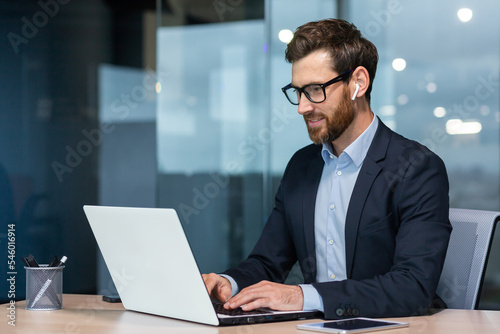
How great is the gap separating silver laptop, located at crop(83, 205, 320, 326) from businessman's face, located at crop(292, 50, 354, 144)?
0.65m

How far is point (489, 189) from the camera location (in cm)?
411

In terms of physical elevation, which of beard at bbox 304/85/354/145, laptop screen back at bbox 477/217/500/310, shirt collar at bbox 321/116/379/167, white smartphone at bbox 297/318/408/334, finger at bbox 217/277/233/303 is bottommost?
laptop screen back at bbox 477/217/500/310

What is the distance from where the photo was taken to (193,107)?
489 centimetres

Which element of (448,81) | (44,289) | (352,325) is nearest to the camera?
(352,325)

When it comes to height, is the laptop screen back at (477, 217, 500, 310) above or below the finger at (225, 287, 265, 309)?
below

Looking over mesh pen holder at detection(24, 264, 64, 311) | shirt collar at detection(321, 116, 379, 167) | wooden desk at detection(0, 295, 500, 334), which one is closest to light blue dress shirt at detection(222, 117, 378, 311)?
shirt collar at detection(321, 116, 379, 167)

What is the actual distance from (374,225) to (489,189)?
2401 millimetres

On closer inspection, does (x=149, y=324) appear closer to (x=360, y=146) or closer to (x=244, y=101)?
(x=360, y=146)

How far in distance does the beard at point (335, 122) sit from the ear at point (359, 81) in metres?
0.03

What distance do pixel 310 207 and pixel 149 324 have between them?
76 centimetres

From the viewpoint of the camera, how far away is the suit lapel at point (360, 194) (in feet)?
6.55

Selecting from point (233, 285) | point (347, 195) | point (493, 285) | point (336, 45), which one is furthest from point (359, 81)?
point (493, 285)

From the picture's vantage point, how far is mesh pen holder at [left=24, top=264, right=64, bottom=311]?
182 cm

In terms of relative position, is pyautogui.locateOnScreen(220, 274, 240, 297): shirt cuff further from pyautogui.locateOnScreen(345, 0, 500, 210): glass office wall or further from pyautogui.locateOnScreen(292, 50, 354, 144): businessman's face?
pyautogui.locateOnScreen(345, 0, 500, 210): glass office wall
